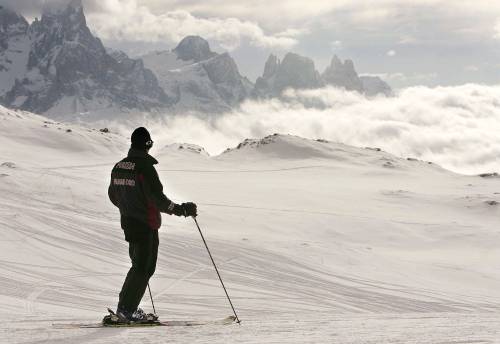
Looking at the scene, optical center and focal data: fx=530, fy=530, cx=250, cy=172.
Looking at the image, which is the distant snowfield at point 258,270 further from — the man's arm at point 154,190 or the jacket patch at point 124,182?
the jacket patch at point 124,182

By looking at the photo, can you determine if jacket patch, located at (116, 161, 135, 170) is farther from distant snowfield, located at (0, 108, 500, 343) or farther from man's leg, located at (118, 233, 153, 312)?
distant snowfield, located at (0, 108, 500, 343)

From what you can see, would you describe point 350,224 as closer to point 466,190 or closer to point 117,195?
point 117,195

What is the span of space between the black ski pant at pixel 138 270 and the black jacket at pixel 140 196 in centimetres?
10

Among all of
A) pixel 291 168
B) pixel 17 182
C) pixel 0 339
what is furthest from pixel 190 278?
pixel 291 168

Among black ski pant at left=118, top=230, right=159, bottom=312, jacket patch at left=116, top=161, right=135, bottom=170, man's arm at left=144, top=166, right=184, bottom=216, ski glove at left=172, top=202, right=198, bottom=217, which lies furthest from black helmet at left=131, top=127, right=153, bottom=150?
black ski pant at left=118, top=230, right=159, bottom=312

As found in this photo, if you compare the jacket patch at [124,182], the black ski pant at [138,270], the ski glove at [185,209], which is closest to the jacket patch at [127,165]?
the jacket patch at [124,182]

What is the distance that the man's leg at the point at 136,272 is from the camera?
6.12m

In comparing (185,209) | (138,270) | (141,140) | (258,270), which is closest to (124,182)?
(141,140)

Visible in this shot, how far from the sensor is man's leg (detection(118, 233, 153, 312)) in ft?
20.1

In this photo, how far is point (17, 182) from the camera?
1867 cm

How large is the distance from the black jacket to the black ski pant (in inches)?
3.8

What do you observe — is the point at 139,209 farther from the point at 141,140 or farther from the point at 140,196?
the point at 141,140

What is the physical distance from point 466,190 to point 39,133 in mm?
48182

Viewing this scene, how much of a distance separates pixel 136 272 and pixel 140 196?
2.94 feet
